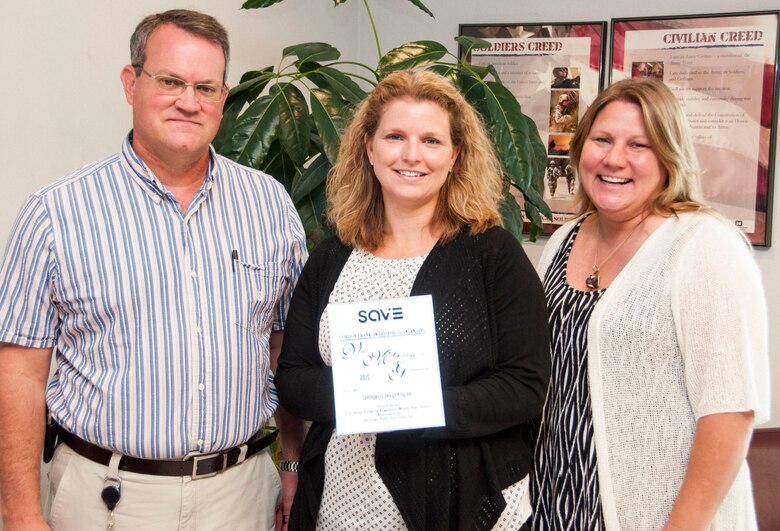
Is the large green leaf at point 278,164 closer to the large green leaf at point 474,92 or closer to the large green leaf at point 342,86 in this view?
the large green leaf at point 342,86

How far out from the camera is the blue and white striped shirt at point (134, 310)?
4.72 ft

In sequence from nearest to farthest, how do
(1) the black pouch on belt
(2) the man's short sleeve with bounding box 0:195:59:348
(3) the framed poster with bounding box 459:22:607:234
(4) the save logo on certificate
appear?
(4) the save logo on certificate → (2) the man's short sleeve with bounding box 0:195:59:348 → (1) the black pouch on belt → (3) the framed poster with bounding box 459:22:607:234

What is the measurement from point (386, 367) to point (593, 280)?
535 millimetres

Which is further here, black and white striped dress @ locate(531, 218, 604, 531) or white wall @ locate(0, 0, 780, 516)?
white wall @ locate(0, 0, 780, 516)

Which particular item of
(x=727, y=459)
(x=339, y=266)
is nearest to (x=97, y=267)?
(x=339, y=266)

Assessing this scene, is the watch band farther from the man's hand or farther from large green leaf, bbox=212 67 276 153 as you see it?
large green leaf, bbox=212 67 276 153

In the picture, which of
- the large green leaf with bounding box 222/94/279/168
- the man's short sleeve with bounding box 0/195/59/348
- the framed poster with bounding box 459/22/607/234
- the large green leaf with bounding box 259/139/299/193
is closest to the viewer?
the man's short sleeve with bounding box 0/195/59/348

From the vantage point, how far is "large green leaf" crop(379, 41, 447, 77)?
86.6 inches

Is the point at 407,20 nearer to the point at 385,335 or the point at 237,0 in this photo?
the point at 237,0

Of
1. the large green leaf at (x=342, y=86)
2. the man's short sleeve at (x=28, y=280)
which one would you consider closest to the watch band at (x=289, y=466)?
the man's short sleeve at (x=28, y=280)

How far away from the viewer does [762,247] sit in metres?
3.06

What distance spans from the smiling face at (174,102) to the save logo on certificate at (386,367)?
1.61ft

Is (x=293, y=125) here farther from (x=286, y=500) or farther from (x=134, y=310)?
(x=286, y=500)

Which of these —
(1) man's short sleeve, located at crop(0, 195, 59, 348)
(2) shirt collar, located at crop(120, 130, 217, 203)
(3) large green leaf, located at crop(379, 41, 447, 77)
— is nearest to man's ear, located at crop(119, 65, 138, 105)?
(2) shirt collar, located at crop(120, 130, 217, 203)
